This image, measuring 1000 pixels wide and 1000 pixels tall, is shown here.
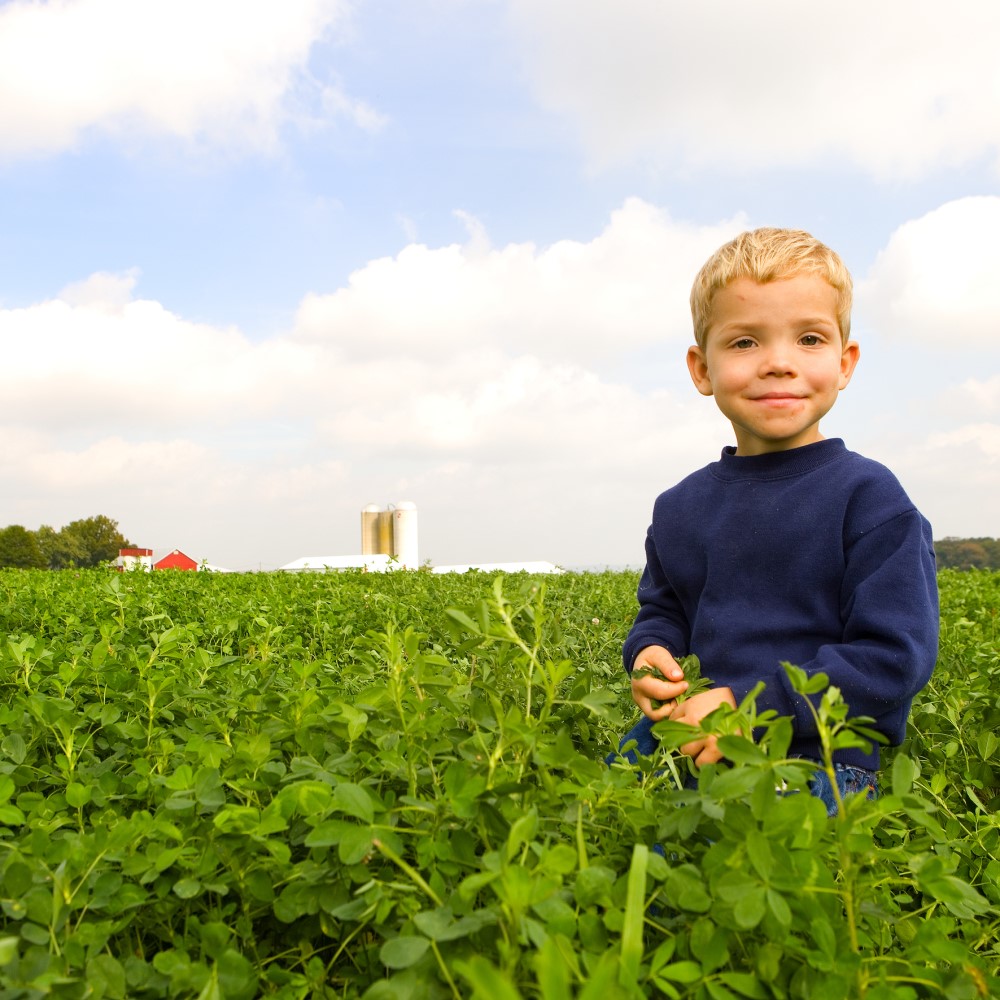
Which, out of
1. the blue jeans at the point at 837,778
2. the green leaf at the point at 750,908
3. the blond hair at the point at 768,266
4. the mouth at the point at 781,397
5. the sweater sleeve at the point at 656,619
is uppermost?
the blond hair at the point at 768,266

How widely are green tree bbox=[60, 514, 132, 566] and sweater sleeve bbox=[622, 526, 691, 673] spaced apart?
49.2 m

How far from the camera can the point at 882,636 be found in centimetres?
235

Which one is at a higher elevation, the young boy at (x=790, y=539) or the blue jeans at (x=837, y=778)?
the young boy at (x=790, y=539)

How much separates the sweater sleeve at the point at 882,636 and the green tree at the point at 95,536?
50.0 meters

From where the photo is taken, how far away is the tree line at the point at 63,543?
42.7 m

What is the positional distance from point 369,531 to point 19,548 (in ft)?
86.5

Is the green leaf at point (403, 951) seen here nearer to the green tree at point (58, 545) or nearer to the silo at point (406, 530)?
the silo at point (406, 530)

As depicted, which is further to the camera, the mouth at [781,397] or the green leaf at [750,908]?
the mouth at [781,397]

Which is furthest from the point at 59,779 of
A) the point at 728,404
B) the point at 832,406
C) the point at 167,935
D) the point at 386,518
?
the point at 386,518

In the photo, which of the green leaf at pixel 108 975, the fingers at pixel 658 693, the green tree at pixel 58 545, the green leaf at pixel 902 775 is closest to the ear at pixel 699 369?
the fingers at pixel 658 693

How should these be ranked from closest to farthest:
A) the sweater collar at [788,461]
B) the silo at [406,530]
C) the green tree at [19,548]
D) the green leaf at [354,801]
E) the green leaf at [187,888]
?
the green leaf at [354,801] → the green leaf at [187,888] → the sweater collar at [788,461] → the silo at [406,530] → the green tree at [19,548]

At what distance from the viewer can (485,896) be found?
1355 mm

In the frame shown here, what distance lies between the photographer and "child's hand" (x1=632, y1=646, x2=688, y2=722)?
230cm

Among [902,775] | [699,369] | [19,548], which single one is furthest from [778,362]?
[19,548]
